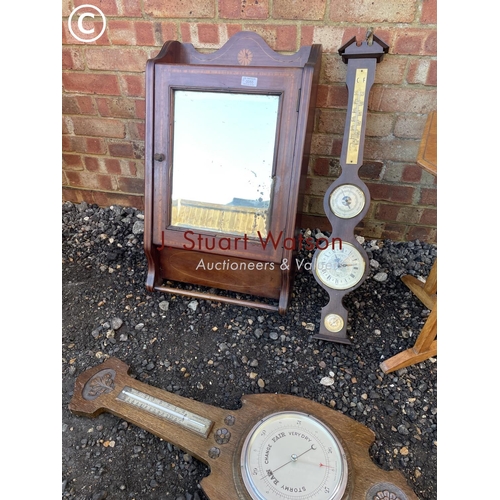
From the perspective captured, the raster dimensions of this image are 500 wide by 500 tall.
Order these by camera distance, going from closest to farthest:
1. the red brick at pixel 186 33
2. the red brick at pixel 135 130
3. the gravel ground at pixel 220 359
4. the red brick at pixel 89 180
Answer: the gravel ground at pixel 220 359 → the red brick at pixel 186 33 → the red brick at pixel 135 130 → the red brick at pixel 89 180

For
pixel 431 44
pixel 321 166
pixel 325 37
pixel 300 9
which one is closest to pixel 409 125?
pixel 431 44

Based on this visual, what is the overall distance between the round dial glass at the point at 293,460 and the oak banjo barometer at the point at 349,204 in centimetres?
47

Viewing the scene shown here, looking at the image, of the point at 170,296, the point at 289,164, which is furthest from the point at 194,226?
the point at 289,164

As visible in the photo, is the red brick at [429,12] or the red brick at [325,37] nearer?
the red brick at [429,12]

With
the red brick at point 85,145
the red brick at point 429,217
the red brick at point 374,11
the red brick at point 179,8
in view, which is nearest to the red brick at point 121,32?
Answer: the red brick at point 179,8

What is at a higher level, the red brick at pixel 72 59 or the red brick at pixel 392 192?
the red brick at pixel 72 59

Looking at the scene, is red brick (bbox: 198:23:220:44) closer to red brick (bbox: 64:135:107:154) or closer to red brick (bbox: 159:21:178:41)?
red brick (bbox: 159:21:178:41)

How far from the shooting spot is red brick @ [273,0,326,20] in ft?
4.97

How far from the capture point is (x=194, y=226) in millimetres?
1599

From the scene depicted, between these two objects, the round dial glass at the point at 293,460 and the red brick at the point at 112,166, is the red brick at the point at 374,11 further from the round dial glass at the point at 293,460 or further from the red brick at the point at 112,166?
the round dial glass at the point at 293,460

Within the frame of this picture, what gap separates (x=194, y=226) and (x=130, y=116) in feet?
2.69

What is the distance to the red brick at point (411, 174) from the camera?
5.98 feet

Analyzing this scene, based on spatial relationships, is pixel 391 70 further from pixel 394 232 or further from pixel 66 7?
pixel 66 7

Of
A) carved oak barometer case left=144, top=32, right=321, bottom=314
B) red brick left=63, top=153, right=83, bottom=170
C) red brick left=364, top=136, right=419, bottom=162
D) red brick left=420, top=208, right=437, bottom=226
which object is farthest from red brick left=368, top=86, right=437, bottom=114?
red brick left=63, top=153, right=83, bottom=170
